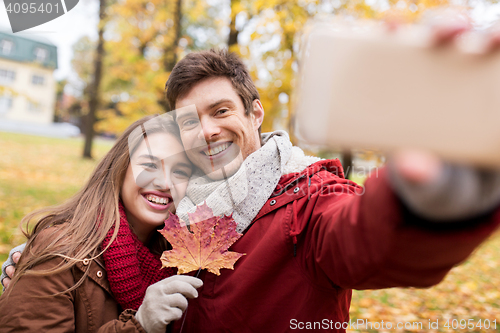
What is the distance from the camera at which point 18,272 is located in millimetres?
1527

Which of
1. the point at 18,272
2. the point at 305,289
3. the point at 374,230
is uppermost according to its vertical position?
the point at 374,230

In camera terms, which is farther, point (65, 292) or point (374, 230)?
point (65, 292)

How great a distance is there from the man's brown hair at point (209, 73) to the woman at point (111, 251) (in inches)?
9.0

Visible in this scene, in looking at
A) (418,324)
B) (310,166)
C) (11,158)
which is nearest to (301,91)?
(310,166)

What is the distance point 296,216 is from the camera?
1.32 metres

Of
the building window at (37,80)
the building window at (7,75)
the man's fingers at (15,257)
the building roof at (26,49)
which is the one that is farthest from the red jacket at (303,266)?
the building window at (7,75)

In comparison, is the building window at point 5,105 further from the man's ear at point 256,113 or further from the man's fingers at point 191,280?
the man's fingers at point 191,280

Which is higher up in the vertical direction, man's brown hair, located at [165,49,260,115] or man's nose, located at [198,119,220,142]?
man's brown hair, located at [165,49,260,115]

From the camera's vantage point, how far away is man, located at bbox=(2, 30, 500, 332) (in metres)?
0.67

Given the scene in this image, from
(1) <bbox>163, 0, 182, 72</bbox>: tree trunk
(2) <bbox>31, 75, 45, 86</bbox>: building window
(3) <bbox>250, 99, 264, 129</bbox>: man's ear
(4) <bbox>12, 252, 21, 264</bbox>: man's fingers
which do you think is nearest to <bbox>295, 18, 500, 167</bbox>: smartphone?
(3) <bbox>250, 99, 264, 129</bbox>: man's ear

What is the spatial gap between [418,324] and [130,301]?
346cm

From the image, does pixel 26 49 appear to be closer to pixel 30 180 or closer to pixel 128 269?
pixel 30 180

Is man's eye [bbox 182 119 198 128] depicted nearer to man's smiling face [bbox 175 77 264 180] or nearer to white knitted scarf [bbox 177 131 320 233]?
man's smiling face [bbox 175 77 264 180]

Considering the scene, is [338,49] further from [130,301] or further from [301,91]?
[130,301]
